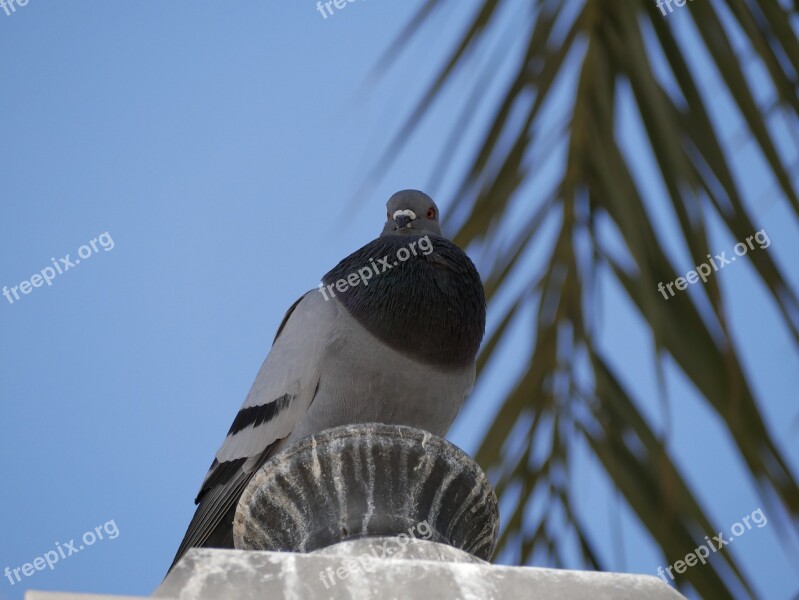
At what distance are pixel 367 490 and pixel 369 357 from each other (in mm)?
1042

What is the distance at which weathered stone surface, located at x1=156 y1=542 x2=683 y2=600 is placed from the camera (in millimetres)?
2062

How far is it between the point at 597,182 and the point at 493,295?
14.8 inches

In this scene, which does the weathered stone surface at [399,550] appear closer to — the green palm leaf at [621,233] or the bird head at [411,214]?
the green palm leaf at [621,233]

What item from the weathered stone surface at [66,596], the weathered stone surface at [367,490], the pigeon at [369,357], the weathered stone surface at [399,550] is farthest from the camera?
the pigeon at [369,357]

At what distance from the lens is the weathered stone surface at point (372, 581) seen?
206 cm

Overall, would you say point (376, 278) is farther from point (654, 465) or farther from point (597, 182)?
point (654, 465)

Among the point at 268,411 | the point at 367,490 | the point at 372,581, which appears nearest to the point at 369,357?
the point at 268,411

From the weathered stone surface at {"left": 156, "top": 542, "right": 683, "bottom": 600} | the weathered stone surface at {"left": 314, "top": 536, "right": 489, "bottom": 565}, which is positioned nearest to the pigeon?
the weathered stone surface at {"left": 314, "top": 536, "right": 489, "bottom": 565}

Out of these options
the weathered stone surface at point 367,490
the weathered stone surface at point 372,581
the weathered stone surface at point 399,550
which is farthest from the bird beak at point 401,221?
the weathered stone surface at point 372,581

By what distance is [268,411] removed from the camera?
4.14 m

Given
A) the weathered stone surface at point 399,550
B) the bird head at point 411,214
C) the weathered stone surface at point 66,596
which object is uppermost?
the weathered stone surface at point 66,596

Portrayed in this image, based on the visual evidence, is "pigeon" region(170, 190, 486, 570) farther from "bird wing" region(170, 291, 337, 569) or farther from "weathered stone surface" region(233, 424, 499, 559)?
"weathered stone surface" region(233, 424, 499, 559)

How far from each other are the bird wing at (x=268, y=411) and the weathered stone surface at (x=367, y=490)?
3.64 feet

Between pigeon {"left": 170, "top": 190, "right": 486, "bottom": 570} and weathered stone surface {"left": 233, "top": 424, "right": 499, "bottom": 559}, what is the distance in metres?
0.88
